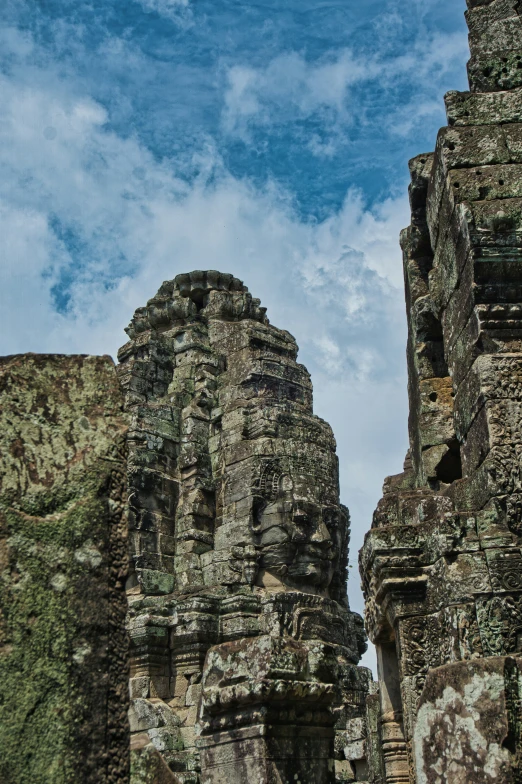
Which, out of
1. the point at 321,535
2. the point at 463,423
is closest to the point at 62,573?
the point at 463,423

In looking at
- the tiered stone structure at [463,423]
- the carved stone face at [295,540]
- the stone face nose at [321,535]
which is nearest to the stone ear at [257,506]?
the carved stone face at [295,540]

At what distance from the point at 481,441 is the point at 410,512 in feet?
2.77

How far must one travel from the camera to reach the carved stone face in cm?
1540

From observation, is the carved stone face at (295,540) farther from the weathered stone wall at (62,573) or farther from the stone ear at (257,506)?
the weathered stone wall at (62,573)

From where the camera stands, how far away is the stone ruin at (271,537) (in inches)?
99.1

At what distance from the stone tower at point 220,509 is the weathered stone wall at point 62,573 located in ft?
36.2

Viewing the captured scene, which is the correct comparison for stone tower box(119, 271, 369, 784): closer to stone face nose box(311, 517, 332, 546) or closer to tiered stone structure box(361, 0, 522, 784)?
stone face nose box(311, 517, 332, 546)

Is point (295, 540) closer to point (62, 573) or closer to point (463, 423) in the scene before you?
point (463, 423)

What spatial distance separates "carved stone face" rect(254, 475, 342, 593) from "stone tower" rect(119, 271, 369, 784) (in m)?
0.02

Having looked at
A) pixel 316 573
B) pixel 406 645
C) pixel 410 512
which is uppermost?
pixel 316 573

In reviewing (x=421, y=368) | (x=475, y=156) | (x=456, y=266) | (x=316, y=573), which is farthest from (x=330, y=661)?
(x=316, y=573)

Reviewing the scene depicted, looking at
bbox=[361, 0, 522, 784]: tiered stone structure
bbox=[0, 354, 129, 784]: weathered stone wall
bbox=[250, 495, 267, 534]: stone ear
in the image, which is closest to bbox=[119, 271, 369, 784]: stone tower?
bbox=[250, 495, 267, 534]: stone ear

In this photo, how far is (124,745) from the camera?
2500 millimetres

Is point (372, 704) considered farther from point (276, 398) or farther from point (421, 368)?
point (276, 398)
